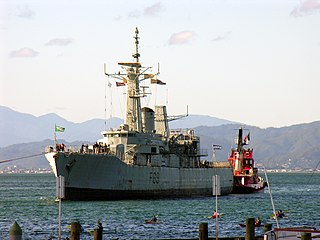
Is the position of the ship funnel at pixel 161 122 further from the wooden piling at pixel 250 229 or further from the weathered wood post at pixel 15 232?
the weathered wood post at pixel 15 232

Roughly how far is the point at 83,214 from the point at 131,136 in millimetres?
19412

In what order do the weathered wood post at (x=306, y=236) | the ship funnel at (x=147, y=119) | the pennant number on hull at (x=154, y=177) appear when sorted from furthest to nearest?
the ship funnel at (x=147, y=119)
the pennant number on hull at (x=154, y=177)
the weathered wood post at (x=306, y=236)

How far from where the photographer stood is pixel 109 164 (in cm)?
7812

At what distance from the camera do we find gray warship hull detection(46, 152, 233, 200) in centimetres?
7638

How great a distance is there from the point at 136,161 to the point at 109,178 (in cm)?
632

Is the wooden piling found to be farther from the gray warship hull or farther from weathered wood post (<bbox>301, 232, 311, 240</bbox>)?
the gray warship hull

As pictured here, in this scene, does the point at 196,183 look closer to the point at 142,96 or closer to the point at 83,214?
the point at 142,96

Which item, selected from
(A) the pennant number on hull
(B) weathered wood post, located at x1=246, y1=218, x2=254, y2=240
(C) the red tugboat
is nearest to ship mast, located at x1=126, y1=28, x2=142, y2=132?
(A) the pennant number on hull

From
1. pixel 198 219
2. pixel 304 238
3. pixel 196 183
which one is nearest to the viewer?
pixel 304 238

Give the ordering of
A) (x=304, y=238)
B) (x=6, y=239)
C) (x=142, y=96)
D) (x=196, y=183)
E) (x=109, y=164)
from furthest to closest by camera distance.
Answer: (x=196, y=183)
(x=142, y=96)
(x=109, y=164)
(x=6, y=239)
(x=304, y=238)

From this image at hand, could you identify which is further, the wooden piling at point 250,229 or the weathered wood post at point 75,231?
the wooden piling at point 250,229


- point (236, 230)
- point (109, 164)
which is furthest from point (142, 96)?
point (236, 230)

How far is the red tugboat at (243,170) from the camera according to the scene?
11481cm

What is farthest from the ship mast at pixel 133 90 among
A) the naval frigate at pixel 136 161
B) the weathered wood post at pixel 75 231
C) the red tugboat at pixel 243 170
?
the weathered wood post at pixel 75 231
